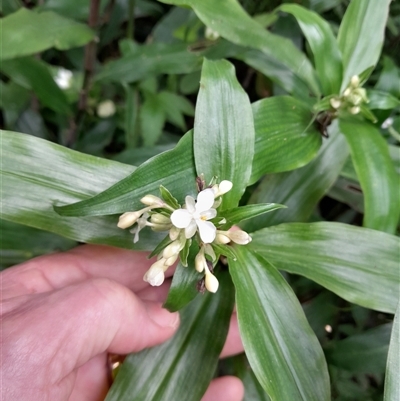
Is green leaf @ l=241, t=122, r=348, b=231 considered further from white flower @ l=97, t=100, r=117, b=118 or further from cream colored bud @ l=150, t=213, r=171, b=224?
white flower @ l=97, t=100, r=117, b=118

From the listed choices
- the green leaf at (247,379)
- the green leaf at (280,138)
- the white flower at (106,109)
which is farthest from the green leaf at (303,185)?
the white flower at (106,109)

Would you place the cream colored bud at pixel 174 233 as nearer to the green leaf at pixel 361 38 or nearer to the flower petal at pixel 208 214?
the flower petal at pixel 208 214

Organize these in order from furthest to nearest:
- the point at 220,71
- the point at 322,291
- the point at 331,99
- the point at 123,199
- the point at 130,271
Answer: the point at 322,291
the point at 130,271
the point at 331,99
the point at 220,71
the point at 123,199

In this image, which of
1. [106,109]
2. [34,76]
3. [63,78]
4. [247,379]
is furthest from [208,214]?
[63,78]

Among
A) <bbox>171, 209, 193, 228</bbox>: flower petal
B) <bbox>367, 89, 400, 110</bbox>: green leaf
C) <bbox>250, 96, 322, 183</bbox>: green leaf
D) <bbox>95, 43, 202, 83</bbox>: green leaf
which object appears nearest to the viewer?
<bbox>171, 209, 193, 228</bbox>: flower petal

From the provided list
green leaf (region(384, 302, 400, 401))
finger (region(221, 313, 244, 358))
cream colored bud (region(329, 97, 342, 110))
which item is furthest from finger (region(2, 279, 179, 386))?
cream colored bud (region(329, 97, 342, 110))

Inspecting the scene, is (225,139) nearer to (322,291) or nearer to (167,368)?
(167,368)

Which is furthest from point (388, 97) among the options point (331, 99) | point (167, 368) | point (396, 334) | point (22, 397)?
point (22, 397)
